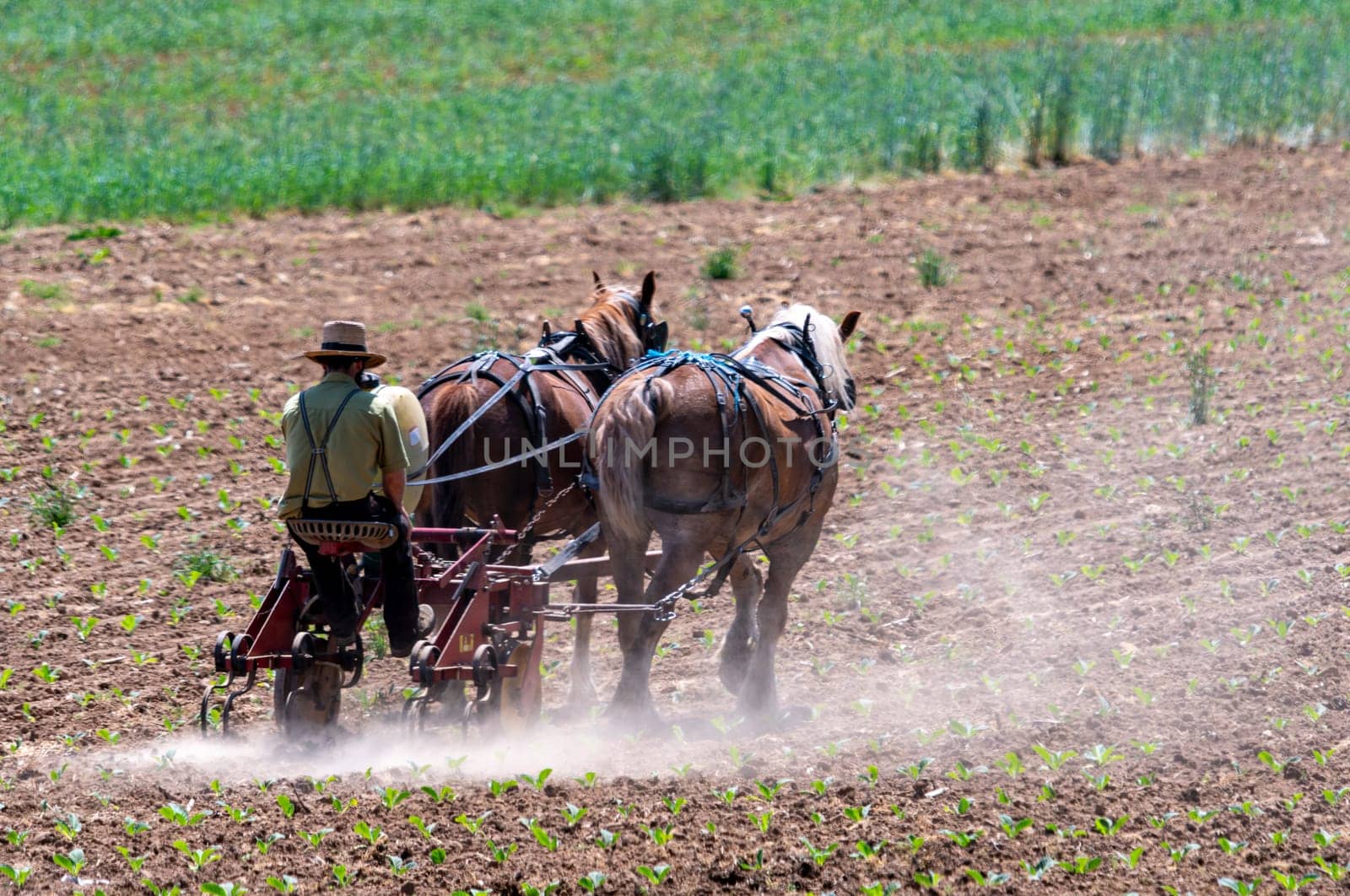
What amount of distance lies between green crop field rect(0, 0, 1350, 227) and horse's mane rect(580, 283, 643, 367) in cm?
A: 979

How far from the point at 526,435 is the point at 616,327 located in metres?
1.07

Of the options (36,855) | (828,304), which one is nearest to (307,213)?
(828,304)

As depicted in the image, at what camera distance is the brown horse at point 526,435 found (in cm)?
717

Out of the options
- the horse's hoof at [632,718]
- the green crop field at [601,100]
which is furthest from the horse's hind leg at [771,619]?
the green crop field at [601,100]

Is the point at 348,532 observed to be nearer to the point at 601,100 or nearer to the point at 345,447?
the point at 345,447

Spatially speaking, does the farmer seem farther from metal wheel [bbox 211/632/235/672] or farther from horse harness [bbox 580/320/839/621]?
horse harness [bbox 580/320/839/621]

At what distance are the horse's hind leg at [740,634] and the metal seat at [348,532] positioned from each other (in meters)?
1.99

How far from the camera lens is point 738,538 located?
22.8ft

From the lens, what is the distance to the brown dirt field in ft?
17.7

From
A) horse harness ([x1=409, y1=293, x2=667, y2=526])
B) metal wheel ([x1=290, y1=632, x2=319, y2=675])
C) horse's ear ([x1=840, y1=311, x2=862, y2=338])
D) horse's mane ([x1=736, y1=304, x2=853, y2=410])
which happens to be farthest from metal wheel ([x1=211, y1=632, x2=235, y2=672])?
horse's ear ([x1=840, y1=311, x2=862, y2=338])

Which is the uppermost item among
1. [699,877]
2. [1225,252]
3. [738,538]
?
[1225,252]

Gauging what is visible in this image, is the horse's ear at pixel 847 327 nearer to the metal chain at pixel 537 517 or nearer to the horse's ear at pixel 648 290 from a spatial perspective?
the horse's ear at pixel 648 290

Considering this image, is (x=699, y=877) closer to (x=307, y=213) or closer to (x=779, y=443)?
(x=779, y=443)

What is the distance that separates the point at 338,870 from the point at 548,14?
34986mm
